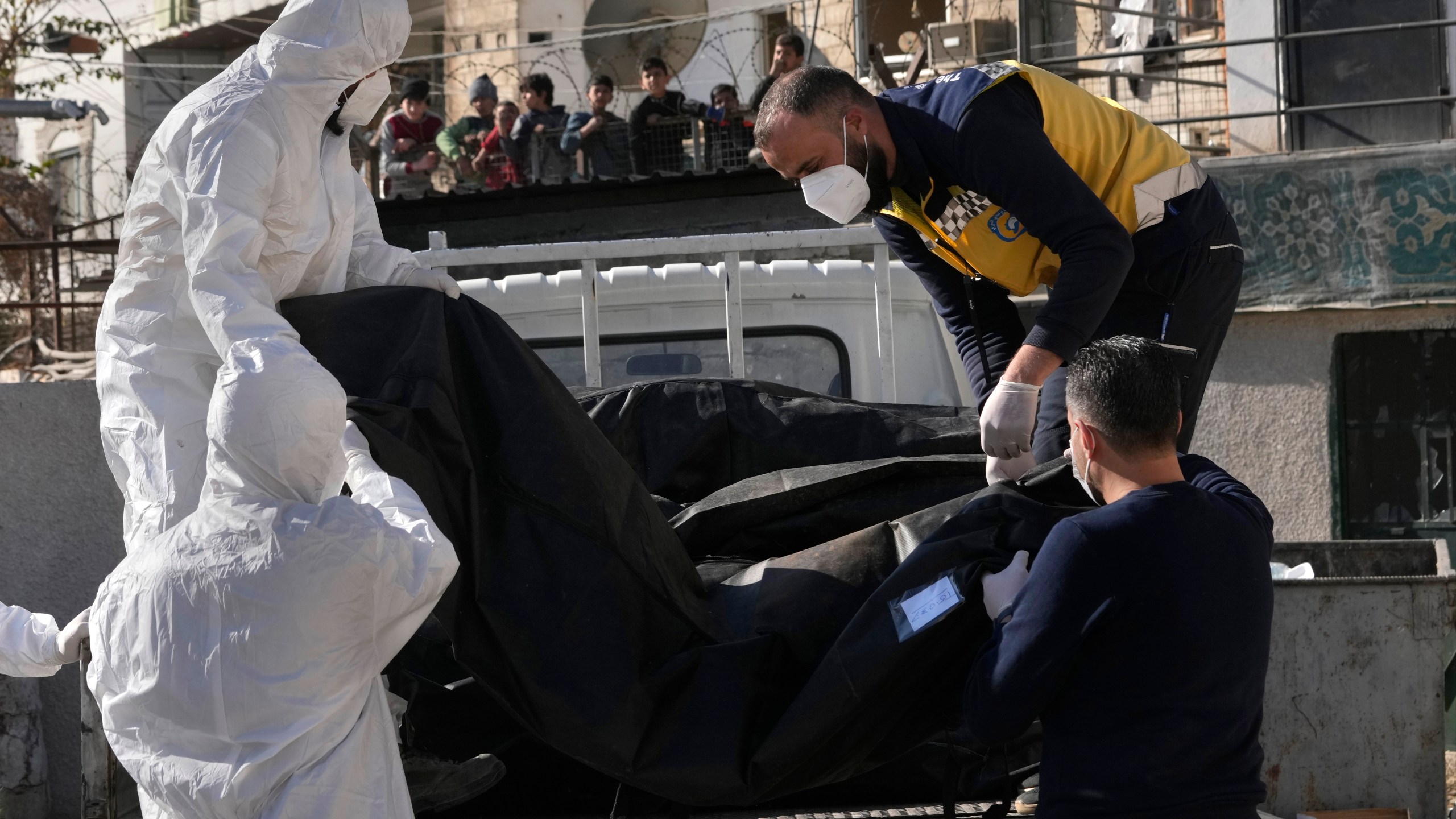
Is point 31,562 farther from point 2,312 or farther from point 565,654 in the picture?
point 2,312

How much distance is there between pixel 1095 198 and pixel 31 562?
3.45 m

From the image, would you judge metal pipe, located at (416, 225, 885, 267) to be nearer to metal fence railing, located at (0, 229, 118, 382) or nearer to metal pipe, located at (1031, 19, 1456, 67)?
metal pipe, located at (1031, 19, 1456, 67)

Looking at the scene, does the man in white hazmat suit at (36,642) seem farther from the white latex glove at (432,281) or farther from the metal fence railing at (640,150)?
the metal fence railing at (640,150)

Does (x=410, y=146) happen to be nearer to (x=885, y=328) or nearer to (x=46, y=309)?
(x=46, y=309)

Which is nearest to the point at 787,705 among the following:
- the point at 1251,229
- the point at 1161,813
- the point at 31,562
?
the point at 1161,813

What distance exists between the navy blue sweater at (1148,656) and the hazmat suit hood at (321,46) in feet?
5.07

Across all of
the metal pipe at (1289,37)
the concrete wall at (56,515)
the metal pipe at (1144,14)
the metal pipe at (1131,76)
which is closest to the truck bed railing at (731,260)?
the concrete wall at (56,515)

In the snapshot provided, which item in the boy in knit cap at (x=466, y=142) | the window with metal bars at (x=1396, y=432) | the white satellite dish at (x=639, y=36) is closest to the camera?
the window with metal bars at (x=1396, y=432)

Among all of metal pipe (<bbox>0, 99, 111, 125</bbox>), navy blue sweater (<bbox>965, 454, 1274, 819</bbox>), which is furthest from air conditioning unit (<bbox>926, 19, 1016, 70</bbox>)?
navy blue sweater (<bbox>965, 454, 1274, 819</bbox>)

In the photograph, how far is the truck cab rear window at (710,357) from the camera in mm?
4410

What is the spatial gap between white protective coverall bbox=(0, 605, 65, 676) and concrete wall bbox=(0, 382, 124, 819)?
2.05m

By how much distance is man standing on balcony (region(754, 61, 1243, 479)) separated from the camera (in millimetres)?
2990

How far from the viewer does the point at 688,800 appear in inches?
100.0

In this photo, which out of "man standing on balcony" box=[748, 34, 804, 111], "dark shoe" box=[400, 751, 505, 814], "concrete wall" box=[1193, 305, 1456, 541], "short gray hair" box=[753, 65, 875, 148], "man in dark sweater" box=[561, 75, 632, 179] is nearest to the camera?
"dark shoe" box=[400, 751, 505, 814]
